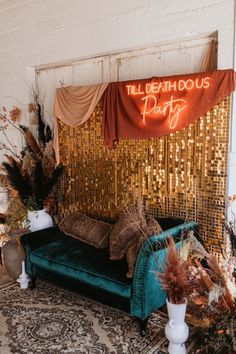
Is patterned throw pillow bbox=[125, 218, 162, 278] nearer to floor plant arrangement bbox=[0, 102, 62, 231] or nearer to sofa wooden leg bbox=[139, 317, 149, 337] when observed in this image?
sofa wooden leg bbox=[139, 317, 149, 337]

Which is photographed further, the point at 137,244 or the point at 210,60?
the point at 210,60

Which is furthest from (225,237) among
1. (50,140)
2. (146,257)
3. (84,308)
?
(50,140)

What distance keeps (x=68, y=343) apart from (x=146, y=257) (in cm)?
93

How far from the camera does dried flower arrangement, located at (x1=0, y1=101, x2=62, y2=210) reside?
4508mm

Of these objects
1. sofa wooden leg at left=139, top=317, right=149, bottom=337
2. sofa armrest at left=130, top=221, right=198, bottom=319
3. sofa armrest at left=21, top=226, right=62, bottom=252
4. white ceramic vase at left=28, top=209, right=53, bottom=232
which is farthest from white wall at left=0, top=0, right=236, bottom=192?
sofa armrest at left=21, top=226, right=62, bottom=252

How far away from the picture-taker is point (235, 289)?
2211mm

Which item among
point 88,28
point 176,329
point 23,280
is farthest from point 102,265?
point 88,28

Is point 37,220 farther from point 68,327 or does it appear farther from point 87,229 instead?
point 68,327

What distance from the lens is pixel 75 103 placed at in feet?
14.8

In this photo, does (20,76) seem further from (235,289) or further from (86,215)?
(235,289)

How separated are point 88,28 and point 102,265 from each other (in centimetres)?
276

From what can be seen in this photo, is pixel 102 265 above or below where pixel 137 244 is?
below

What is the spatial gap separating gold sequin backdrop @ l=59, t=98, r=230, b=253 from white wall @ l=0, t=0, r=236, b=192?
317mm

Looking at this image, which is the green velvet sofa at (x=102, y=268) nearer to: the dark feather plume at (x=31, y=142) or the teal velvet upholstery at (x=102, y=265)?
the teal velvet upholstery at (x=102, y=265)
